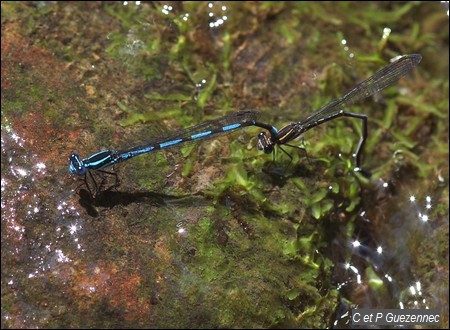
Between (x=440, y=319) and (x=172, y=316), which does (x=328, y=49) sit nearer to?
(x=440, y=319)

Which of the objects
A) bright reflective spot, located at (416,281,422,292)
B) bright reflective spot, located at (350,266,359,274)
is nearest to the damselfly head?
bright reflective spot, located at (350,266,359,274)

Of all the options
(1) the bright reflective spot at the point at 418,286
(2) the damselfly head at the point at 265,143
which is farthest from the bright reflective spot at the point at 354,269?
(2) the damselfly head at the point at 265,143

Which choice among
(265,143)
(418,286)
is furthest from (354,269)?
(265,143)

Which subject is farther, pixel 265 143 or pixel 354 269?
pixel 354 269

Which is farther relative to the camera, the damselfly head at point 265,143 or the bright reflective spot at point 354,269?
the bright reflective spot at point 354,269

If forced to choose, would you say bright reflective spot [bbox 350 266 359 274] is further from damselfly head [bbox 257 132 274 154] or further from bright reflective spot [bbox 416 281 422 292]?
damselfly head [bbox 257 132 274 154]

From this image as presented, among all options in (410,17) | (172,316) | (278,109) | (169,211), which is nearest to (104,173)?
(169,211)

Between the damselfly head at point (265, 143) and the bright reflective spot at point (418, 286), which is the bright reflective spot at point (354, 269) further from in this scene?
the damselfly head at point (265, 143)

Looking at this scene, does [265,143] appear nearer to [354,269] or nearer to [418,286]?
[354,269]

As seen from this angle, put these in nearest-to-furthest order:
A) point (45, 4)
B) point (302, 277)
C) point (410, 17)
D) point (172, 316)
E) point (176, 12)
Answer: point (172, 316) → point (302, 277) → point (45, 4) → point (176, 12) → point (410, 17)

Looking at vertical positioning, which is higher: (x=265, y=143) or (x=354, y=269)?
(x=265, y=143)

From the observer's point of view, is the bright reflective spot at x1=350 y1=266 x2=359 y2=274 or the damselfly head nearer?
the damselfly head
